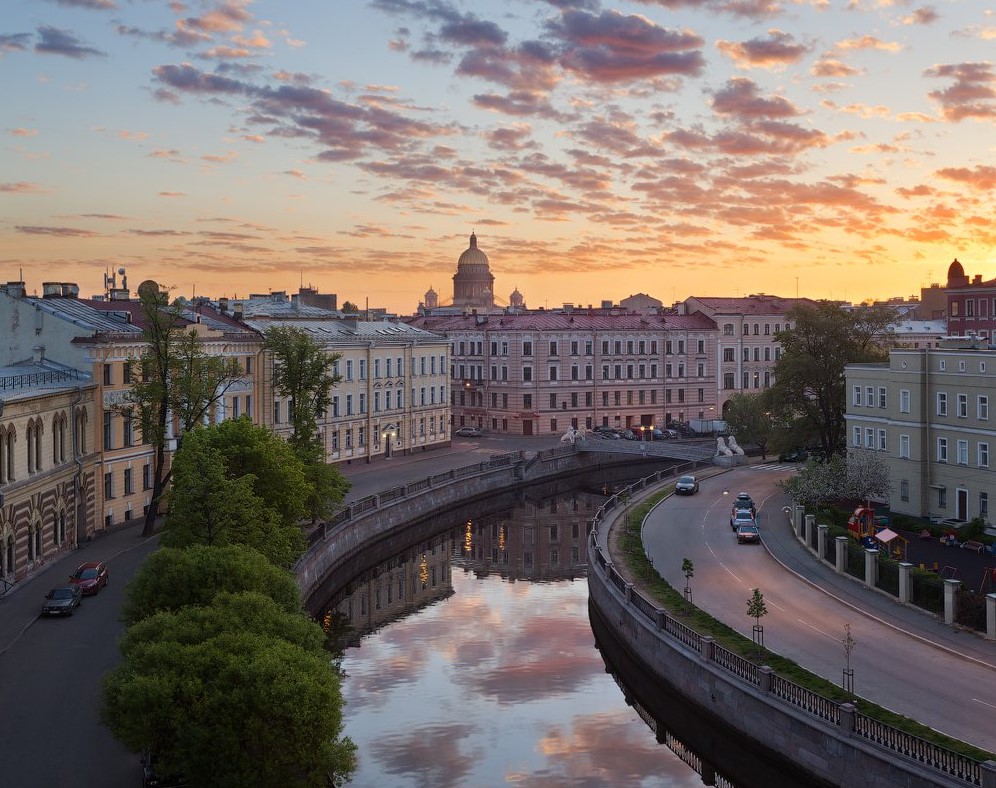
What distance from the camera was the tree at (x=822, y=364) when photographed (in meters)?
75.4

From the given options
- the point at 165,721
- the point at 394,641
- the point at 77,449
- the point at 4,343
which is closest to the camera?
the point at 165,721

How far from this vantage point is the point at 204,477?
39250 mm

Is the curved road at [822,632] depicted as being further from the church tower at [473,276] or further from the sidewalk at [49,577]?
the church tower at [473,276]

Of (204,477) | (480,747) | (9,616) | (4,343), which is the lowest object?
(480,747)

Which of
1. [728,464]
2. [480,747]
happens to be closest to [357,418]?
[728,464]

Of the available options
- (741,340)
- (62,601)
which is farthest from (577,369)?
(62,601)

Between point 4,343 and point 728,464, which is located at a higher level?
point 4,343

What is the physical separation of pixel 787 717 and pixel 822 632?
29.1 ft

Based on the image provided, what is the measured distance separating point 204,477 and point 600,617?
17703 mm

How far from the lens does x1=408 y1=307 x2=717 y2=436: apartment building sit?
10831 cm

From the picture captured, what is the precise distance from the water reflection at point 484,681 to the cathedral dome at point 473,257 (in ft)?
381

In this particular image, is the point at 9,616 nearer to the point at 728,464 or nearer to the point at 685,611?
the point at 685,611

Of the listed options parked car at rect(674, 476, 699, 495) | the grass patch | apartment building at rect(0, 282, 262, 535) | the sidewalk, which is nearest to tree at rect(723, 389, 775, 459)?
parked car at rect(674, 476, 699, 495)

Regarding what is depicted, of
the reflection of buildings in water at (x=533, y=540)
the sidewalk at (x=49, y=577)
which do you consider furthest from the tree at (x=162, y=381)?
the reflection of buildings in water at (x=533, y=540)
